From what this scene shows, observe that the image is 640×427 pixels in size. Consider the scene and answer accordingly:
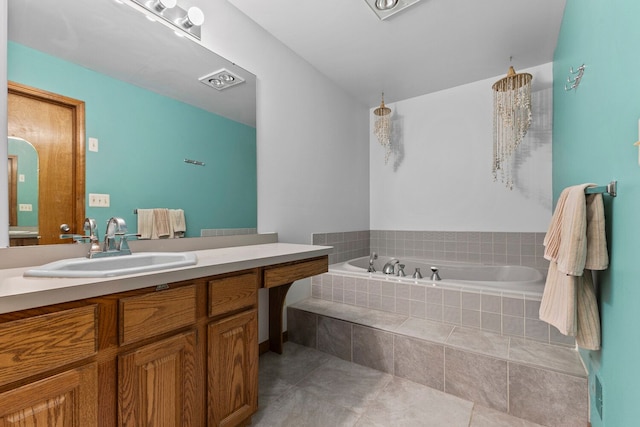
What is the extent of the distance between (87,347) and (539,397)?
1.92m

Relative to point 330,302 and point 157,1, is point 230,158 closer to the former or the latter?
point 157,1

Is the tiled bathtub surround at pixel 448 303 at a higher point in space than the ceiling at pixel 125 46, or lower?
lower

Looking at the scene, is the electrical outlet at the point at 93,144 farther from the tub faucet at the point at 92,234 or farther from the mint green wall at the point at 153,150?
the tub faucet at the point at 92,234

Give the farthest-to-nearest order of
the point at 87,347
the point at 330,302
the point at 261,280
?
the point at 330,302 → the point at 261,280 → the point at 87,347

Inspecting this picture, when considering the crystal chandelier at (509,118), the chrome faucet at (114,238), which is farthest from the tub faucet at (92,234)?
the crystal chandelier at (509,118)

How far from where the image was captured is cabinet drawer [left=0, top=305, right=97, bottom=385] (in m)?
0.66

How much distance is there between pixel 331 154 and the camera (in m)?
2.85

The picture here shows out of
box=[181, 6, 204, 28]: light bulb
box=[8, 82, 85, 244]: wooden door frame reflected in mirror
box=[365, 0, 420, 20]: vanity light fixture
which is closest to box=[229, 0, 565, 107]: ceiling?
box=[365, 0, 420, 20]: vanity light fixture

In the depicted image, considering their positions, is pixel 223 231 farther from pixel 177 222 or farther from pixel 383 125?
pixel 383 125

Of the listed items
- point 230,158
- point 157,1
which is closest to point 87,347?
point 230,158

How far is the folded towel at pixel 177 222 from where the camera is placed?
5.13 ft

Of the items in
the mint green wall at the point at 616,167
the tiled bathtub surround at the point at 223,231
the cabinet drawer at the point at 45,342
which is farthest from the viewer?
the tiled bathtub surround at the point at 223,231

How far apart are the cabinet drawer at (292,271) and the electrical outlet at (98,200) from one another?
0.80 metres

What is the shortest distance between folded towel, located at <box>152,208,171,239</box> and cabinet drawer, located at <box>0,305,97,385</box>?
740 millimetres
